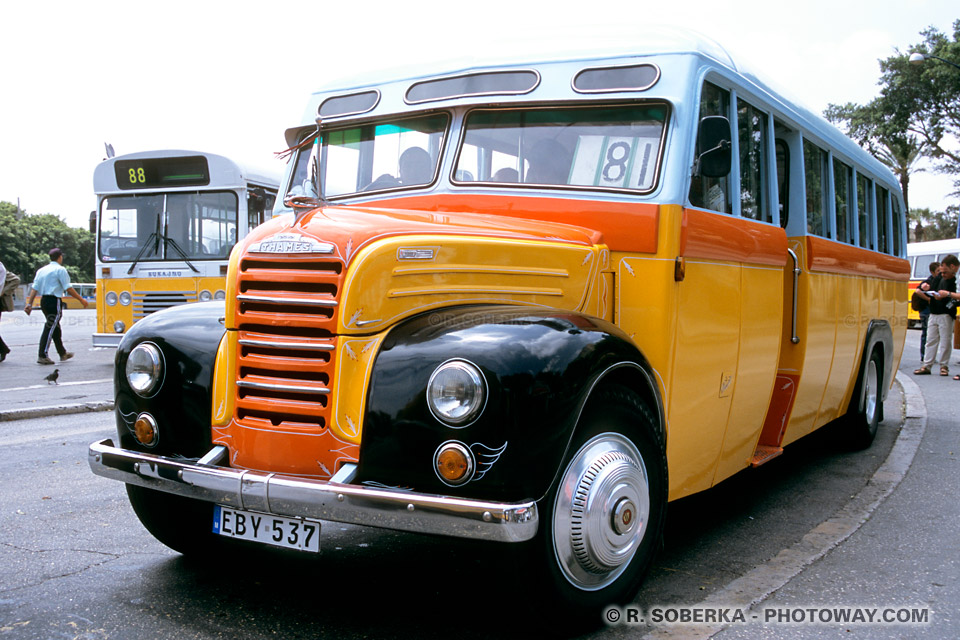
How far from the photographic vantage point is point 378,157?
4715mm

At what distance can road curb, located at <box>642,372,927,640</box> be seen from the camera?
3.52 m

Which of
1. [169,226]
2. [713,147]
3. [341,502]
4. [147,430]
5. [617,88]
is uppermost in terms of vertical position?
[617,88]

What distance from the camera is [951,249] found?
30.9 metres

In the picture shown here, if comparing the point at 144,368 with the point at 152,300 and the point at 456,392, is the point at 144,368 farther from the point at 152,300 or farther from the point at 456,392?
the point at 152,300

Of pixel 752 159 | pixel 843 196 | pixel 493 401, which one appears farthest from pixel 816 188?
pixel 493 401

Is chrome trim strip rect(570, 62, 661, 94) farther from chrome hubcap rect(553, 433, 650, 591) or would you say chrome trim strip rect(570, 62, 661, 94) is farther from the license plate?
the license plate

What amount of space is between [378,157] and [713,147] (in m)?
1.74

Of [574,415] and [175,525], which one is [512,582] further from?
[175,525]

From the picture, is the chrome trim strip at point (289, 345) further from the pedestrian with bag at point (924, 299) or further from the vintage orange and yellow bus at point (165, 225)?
the pedestrian with bag at point (924, 299)

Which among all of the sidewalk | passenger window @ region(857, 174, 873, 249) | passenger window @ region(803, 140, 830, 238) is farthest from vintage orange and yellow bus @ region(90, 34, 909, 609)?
the sidewalk

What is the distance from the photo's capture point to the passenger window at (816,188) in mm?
6023

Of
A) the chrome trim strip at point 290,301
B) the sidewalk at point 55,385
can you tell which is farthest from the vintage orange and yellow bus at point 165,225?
the chrome trim strip at point 290,301

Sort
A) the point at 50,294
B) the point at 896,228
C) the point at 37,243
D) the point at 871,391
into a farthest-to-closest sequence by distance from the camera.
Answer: the point at 37,243 → the point at 50,294 → the point at 896,228 → the point at 871,391

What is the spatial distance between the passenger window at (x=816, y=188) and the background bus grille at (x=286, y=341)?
387 centimetres
